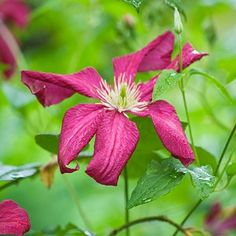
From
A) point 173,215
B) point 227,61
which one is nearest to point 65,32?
point 173,215

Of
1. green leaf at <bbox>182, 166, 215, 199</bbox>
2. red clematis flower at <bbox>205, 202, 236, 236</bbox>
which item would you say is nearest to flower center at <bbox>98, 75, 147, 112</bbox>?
green leaf at <bbox>182, 166, 215, 199</bbox>

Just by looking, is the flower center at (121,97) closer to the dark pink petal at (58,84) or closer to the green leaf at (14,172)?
the dark pink petal at (58,84)

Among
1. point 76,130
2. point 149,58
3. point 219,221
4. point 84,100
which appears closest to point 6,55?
point 84,100

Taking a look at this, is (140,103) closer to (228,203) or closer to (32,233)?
(32,233)

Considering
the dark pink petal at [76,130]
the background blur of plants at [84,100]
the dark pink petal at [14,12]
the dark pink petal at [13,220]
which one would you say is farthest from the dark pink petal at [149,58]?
the dark pink petal at [14,12]

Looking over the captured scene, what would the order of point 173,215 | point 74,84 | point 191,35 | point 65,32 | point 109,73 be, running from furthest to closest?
point 65,32
point 109,73
point 191,35
point 173,215
point 74,84

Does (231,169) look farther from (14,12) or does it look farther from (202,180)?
(14,12)
